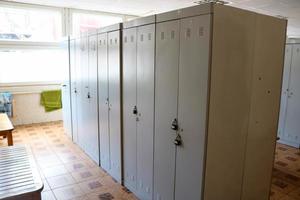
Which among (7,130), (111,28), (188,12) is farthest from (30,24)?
(188,12)

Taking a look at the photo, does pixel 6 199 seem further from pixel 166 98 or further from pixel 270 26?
pixel 270 26

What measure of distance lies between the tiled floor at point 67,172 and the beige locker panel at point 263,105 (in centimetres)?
142

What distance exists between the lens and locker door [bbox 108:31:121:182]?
2.99 metres

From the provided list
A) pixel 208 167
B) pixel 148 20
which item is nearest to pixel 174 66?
pixel 148 20

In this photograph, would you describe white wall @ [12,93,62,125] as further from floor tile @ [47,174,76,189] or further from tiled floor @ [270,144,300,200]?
tiled floor @ [270,144,300,200]

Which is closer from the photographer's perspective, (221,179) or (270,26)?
(221,179)

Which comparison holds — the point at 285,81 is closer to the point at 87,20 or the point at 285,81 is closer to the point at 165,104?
the point at 165,104

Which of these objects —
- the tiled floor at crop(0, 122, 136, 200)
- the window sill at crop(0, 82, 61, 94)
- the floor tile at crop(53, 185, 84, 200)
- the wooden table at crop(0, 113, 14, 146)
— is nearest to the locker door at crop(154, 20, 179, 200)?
the tiled floor at crop(0, 122, 136, 200)

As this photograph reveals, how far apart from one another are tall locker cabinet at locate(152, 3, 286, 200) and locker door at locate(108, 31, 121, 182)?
0.78 meters

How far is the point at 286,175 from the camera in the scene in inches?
139

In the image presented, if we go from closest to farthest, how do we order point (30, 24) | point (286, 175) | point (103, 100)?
1. point (103, 100)
2. point (286, 175)
3. point (30, 24)

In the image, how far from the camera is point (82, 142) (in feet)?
14.2

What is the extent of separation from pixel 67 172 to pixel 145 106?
1798 mm

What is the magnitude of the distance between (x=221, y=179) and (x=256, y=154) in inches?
24.4
